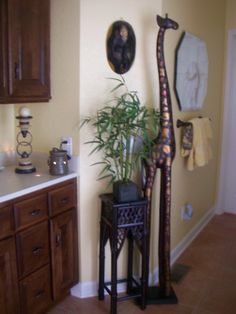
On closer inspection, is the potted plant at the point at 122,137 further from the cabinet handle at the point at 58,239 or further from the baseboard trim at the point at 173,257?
the baseboard trim at the point at 173,257

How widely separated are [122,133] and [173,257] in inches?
53.0

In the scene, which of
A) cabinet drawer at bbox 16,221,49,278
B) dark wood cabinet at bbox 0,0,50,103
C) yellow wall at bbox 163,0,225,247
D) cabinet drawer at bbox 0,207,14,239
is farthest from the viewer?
yellow wall at bbox 163,0,225,247

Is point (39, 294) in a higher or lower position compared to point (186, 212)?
lower

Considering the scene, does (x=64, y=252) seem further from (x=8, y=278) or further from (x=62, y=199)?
(x=8, y=278)

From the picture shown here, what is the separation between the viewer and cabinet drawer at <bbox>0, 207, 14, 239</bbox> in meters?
1.66

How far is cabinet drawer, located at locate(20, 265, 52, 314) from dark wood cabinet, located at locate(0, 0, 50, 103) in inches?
42.1

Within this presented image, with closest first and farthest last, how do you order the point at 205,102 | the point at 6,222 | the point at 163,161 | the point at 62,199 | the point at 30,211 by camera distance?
the point at 6,222, the point at 30,211, the point at 62,199, the point at 163,161, the point at 205,102

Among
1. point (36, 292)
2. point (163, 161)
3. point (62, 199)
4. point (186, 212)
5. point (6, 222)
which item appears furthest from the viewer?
point (186, 212)

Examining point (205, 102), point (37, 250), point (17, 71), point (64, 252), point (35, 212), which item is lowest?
point (64, 252)

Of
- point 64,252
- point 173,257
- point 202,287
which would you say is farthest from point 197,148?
point 64,252

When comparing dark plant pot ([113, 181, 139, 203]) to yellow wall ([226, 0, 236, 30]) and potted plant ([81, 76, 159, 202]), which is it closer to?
potted plant ([81, 76, 159, 202])

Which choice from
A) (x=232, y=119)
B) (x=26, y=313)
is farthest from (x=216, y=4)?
(x=26, y=313)

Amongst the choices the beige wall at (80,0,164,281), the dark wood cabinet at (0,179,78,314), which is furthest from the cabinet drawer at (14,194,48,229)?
the beige wall at (80,0,164,281)

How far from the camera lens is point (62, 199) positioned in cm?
206
